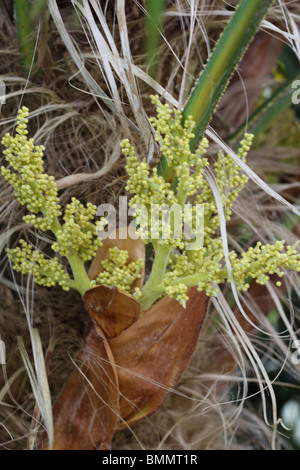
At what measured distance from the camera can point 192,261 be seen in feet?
1.89

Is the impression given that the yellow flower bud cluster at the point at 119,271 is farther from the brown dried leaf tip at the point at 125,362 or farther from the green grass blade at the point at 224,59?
the green grass blade at the point at 224,59

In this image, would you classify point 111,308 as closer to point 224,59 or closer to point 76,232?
point 76,232

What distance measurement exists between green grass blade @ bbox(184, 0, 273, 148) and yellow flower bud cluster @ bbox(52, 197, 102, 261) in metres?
0.13

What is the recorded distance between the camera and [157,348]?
614mm

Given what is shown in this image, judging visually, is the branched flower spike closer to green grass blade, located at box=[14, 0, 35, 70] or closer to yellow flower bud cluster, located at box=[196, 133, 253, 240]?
yellow flower bud cluster, located at box=[196, 133, 253, 240]

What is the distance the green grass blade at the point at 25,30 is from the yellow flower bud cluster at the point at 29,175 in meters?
0.18

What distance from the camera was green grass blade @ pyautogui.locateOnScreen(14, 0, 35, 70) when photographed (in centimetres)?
68

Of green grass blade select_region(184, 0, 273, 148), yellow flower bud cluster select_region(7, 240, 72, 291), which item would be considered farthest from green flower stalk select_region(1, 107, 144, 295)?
green grass blade select_region(184, 0, 273, 148)

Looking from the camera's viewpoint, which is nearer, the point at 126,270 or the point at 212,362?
the point at 126,270

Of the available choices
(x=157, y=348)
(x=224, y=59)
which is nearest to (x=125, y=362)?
(x=157, y=348)

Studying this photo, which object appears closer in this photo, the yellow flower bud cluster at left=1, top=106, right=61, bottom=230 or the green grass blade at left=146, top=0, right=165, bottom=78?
the yellow flower bud cluster at left=1, top=106, right=61, bottom=230
